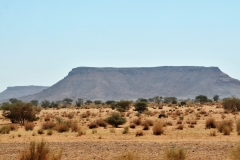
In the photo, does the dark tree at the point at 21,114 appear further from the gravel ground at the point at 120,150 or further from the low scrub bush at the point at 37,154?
the low scrub bush at the point at 37,154

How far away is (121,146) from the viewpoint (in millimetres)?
21797

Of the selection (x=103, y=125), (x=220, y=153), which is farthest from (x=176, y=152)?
(x=103, y=125)

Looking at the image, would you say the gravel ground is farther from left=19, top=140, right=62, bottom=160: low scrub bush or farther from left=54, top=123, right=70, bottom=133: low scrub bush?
left=54, top=123, right=70, bottom=133: low scrub bush

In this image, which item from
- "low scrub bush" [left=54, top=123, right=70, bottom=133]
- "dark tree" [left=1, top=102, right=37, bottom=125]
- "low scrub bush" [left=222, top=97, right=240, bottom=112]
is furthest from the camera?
"low scrub bush" [left=222, top=97, right=240, bottom=112]

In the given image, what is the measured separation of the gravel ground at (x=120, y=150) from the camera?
18.1m

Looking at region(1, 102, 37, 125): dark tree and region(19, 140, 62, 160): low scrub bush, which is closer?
region(19, 140, 62, 160): low scrub bush

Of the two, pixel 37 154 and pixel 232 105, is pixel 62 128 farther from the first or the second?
pixel 232 105

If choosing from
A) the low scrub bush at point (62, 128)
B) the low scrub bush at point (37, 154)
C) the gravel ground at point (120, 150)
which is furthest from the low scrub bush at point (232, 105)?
the low scrub bush at point (37, 154)

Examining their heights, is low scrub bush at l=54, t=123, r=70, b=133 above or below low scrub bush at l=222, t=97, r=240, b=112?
below

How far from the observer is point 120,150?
66.1 ft

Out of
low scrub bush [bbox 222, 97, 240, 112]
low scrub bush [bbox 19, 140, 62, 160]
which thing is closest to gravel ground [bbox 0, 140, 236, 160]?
low scrub bush [bbox 19, 140, 62, 160]

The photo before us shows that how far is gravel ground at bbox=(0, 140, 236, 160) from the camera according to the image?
18.1 m

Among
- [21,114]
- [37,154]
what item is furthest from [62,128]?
[37,154]

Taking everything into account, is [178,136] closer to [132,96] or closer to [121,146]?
[121,146]
